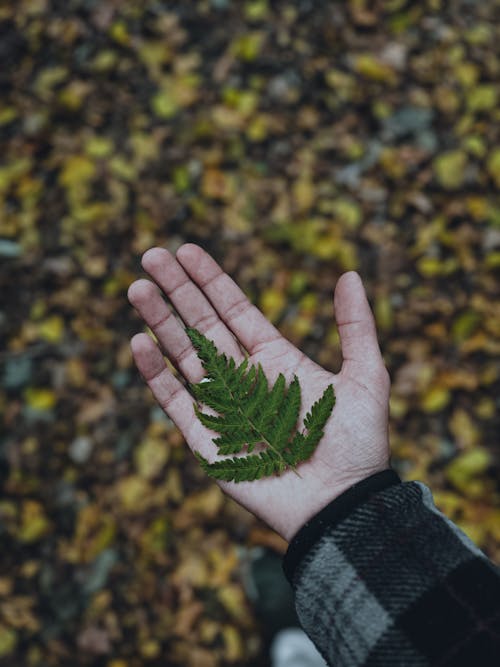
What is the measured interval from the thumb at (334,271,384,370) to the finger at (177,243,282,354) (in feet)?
1.22

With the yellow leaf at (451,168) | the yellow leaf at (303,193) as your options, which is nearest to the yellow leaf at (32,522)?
the yellow leaf at (303,193)

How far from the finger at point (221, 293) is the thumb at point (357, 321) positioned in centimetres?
37

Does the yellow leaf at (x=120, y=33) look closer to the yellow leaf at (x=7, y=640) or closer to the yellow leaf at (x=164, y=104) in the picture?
the yellow leaf at (x=164, y=104)

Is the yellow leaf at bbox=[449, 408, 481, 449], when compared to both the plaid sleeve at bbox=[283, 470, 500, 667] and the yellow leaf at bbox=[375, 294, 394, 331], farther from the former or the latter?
the plaid sleeve at bbox=[283, 470, 500, 667]

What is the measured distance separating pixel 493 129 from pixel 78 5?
2615 mm

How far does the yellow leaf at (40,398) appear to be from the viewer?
285 cm

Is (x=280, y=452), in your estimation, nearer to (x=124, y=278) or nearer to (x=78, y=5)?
(x=124, y=278)

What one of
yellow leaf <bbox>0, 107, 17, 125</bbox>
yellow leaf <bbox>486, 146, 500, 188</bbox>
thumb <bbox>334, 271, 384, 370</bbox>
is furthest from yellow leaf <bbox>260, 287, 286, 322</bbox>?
yellow leaf <bbox>0, 107, 17, 125</bbox>

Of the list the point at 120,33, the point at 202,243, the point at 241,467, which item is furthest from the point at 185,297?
the point at 120,33

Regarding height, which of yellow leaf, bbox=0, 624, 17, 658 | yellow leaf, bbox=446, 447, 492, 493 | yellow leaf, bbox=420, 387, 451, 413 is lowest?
yellow leaf, bbox=0, 624, 17, 658

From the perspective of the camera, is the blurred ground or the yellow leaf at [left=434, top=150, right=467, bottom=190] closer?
the blurred ground

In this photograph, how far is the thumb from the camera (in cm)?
182

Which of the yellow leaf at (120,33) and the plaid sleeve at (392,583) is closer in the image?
the plaid sleeve at (392,583)

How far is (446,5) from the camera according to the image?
3.46 meters
